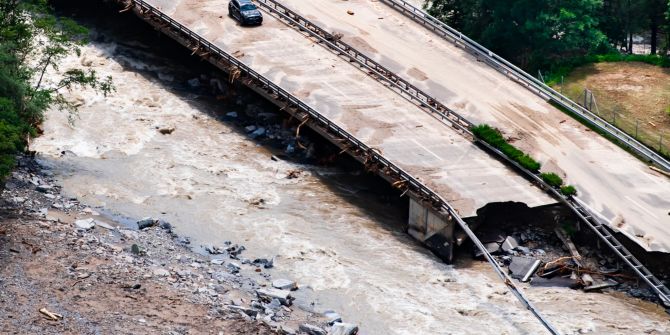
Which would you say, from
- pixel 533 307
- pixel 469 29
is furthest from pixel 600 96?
pixel 533 307

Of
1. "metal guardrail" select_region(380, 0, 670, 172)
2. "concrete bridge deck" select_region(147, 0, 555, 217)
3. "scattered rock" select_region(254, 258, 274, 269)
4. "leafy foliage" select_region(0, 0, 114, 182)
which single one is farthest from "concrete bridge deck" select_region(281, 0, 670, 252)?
"leafy foliage" select_region(0, 0, 114, 182)

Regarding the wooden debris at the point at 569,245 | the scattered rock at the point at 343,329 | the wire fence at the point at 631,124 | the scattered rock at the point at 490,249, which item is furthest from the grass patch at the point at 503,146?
the scattered rock at the point at 343,329

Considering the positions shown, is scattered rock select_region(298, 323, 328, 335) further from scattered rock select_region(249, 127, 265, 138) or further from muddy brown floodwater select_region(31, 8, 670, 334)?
scattered rock select_region(249, 127, 265, 138)

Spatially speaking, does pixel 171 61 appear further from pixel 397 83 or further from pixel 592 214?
pixel 592 214

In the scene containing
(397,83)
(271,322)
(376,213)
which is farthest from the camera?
(397,83)

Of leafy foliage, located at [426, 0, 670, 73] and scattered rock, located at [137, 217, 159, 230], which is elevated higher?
leafy foliage, located at [426, 0, 670, 73]

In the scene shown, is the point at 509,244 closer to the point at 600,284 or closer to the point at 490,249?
the point at 490,249

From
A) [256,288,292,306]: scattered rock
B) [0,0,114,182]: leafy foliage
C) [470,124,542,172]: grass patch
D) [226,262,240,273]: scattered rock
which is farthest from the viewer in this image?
[470,124,542,172]: grass patch
